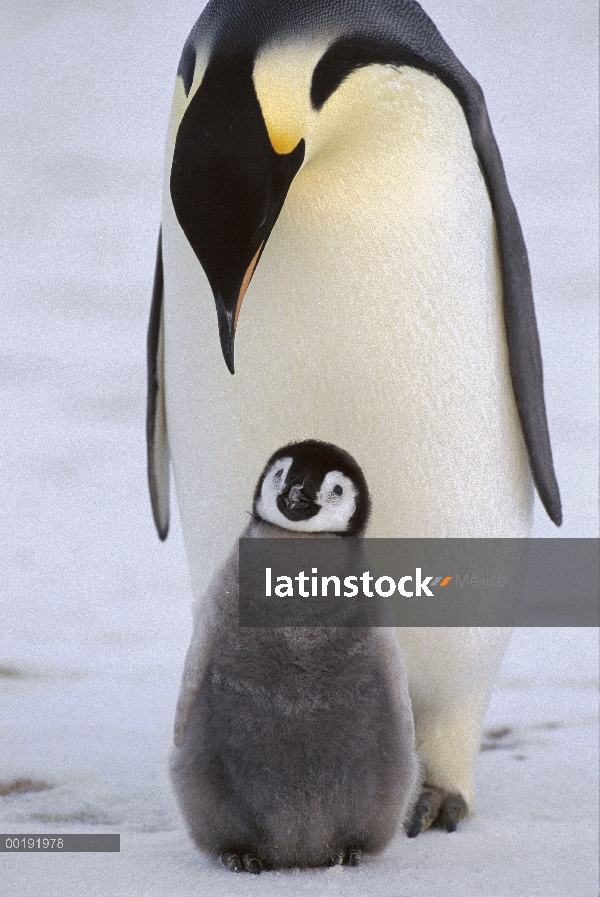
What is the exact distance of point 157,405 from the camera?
47.5 inches

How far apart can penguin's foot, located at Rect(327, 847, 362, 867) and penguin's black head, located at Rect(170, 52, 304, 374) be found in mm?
360

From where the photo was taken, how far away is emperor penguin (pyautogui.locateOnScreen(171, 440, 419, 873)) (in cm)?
76

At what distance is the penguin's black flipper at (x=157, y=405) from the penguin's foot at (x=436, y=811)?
1.54 feet

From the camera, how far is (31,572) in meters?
1.47

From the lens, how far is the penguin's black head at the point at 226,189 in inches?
30.1

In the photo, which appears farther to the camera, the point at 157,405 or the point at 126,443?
the point at 126,443

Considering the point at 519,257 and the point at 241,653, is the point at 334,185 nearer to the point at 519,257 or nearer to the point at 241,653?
the point at 519,257

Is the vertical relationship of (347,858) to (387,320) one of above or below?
below

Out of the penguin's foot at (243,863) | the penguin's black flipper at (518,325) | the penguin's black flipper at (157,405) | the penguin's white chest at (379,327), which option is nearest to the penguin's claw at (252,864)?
the penguin's foot at (243,863)

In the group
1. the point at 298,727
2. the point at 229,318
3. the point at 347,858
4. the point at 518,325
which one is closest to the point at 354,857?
the point at 347,858

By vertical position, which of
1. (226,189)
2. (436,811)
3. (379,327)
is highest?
(226,189)

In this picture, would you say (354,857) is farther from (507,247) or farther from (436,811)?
(507,247)

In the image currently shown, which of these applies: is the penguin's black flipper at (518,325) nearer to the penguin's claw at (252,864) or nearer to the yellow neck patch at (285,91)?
the yellow neck patch at (285,91)

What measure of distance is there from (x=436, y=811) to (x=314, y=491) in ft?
1.33
